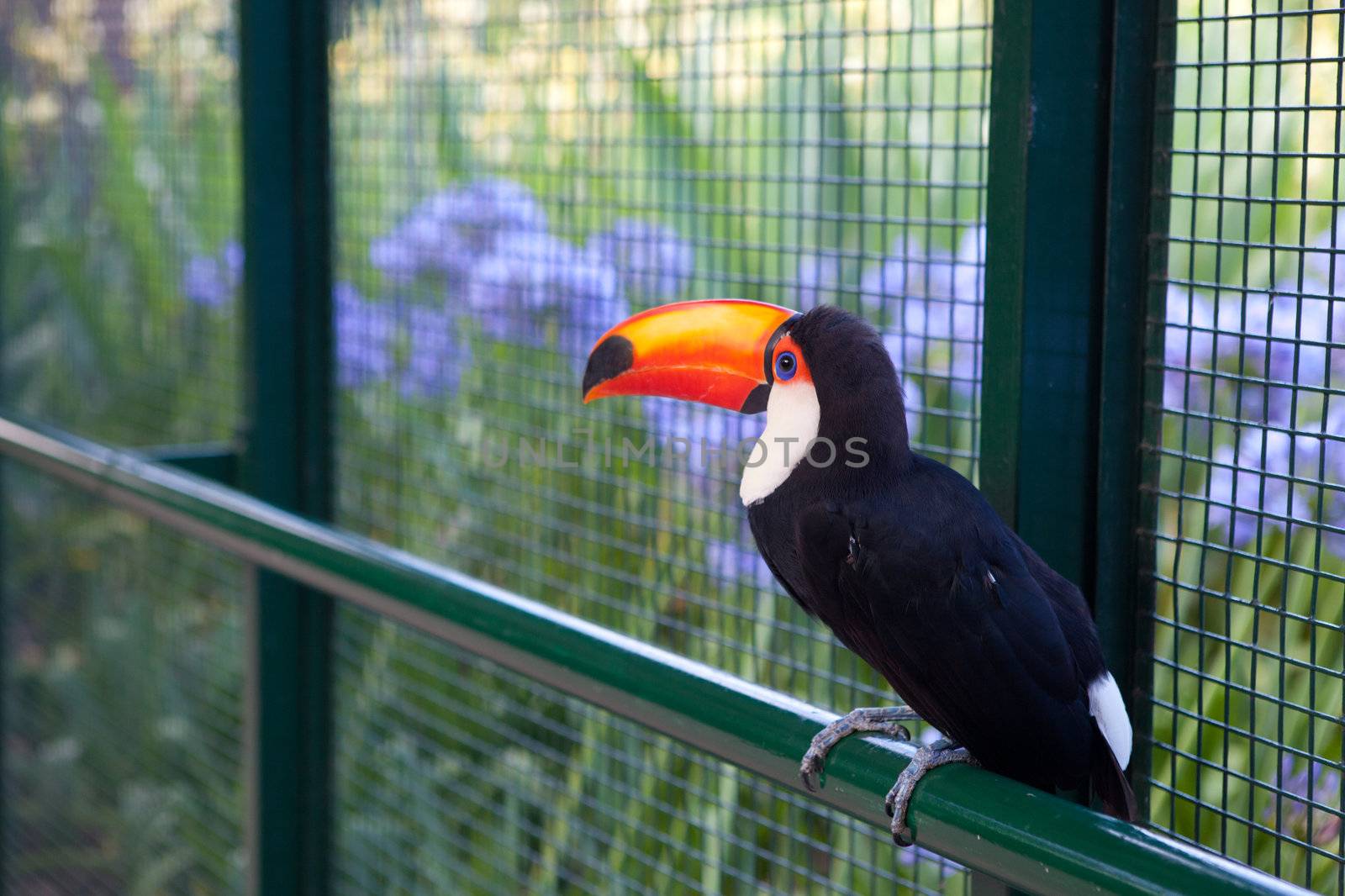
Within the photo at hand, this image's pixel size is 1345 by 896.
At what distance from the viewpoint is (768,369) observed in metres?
1.12

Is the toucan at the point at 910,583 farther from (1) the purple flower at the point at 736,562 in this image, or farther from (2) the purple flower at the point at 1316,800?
(1) the purple flower at the point at 736,562

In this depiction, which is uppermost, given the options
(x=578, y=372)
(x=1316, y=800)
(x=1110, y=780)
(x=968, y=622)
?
(x=578, y=372)

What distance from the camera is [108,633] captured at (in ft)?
9.26

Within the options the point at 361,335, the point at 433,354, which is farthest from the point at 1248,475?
the point at 361,335

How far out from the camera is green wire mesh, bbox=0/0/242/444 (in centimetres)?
254

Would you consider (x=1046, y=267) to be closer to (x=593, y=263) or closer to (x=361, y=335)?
(x=593, y=263)

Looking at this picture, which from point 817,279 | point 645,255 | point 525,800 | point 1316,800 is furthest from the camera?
point 525,800

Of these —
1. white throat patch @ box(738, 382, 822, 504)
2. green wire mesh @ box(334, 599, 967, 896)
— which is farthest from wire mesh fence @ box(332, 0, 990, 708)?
white throat patch @ box(738, 382, 822, 504)

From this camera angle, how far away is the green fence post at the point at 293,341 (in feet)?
6.93

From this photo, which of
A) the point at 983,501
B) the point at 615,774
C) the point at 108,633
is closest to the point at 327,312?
the point at 615,774

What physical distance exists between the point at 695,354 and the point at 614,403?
2.52ft

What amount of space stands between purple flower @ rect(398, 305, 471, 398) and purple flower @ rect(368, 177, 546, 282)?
0.07m

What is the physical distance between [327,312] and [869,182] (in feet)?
3.68

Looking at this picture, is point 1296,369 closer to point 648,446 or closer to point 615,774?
point 648,446
